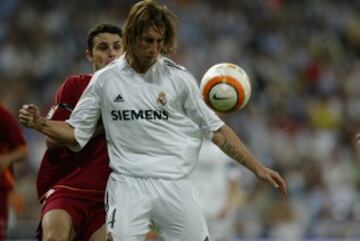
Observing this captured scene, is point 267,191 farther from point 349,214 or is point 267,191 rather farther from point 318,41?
point 318,41

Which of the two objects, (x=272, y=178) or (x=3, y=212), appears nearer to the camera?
(x=272, y=178)

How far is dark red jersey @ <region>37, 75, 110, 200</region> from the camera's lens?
7.29 metres

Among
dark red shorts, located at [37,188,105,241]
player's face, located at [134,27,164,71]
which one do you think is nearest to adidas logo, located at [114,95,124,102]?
player's face, located at [134,27,164,71]

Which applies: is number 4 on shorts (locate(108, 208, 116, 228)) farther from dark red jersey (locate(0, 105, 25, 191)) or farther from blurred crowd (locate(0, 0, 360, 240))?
blurred crowd (locate(0, 0, 360, 240))

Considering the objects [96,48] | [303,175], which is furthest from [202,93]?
[303,175]

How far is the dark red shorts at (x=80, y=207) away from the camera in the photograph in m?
7.17

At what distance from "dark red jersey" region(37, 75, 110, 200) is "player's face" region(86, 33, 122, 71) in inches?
9.3

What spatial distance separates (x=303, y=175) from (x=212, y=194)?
2.82 meters

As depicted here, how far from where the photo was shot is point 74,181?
7.29 m

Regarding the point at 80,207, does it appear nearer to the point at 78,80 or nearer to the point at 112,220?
the point at 112,220

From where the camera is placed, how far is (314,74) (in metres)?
17.5

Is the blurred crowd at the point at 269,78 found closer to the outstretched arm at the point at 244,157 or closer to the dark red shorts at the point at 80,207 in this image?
the dark red shorts at the point at 80,207

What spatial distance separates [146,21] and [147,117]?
2.00 feet

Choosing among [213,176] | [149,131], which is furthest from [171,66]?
[213,176]
